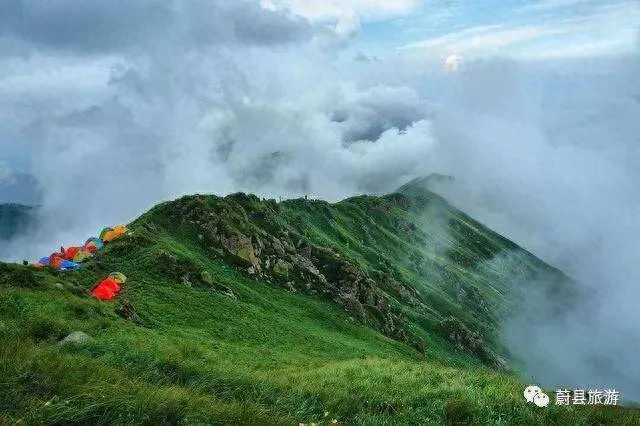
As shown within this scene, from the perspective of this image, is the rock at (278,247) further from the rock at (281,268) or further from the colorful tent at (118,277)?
the colorful tent at (118,277)

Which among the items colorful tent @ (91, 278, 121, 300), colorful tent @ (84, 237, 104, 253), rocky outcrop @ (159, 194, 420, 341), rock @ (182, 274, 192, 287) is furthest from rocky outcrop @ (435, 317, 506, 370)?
colorful tent @ (91, 278, 121, 300)

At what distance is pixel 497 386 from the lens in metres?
17.9

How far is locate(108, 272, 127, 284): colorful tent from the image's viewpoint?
4592 cm

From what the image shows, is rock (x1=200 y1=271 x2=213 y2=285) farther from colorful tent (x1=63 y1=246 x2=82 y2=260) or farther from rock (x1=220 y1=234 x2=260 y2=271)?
colorful tent (x1=63 y1=246 x2=82 y2=260)

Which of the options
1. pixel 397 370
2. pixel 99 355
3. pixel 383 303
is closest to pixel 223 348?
pixel 397 370

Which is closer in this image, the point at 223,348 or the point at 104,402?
the point at 104,402

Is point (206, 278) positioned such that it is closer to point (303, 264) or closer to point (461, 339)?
point (303, 264)

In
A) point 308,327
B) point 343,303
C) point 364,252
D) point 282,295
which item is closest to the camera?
point 308,327

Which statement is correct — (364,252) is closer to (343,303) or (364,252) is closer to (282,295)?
(343,303)

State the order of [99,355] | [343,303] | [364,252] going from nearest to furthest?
[99,355] → [343,303] → [364,252]

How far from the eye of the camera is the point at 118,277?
4644 centimetres

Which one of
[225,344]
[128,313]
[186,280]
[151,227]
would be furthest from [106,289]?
[151,227]

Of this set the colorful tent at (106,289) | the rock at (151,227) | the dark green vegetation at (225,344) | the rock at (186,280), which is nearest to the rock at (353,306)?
the dark green vegetation at (225,344)

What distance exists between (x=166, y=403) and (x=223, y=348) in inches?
986
